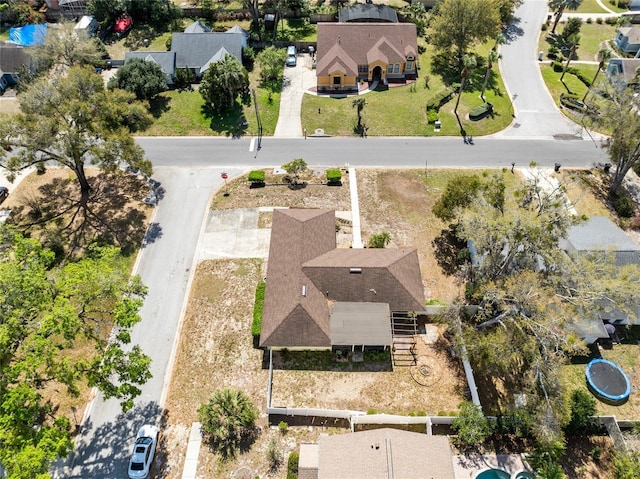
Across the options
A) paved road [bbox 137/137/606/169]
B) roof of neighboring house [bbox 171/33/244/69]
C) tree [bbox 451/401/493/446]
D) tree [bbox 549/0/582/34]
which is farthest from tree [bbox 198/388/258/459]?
tree [bbox 549/0/582/34]

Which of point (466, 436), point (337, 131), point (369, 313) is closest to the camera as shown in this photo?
point (466, 436)

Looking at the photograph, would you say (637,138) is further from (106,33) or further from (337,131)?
(106,33)

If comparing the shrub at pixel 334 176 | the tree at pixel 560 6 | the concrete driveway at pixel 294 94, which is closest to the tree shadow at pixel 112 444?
the shrub at pixel 334 176

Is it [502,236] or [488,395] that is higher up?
[502,236]

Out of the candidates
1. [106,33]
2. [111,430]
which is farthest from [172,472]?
[106,33]

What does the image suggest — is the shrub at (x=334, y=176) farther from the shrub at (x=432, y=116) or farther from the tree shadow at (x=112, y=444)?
the tree shadow at (x=112, y=444)

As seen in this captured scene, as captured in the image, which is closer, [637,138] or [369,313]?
[369,313]

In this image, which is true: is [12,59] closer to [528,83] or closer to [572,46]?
[528,83]
